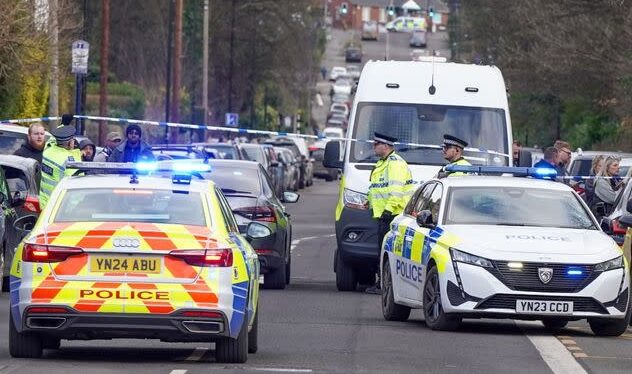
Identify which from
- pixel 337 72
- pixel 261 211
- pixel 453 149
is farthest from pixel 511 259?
pixel 337 72

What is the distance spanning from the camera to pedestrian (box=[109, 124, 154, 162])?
19672mm

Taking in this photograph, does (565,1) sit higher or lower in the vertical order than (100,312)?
higher

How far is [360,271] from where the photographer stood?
2144cm

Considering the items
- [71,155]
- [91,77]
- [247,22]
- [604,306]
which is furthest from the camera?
[247,22]

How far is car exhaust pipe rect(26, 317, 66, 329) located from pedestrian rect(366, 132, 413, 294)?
797cm

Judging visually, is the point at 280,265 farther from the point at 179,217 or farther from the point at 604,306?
the point at 179,217

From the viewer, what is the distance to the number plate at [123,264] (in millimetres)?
12344

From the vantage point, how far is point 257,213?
20812 millimetres

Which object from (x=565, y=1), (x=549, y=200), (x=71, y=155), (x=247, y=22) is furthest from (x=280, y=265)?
(x=247, y=22)

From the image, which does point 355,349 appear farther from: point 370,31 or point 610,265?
point 370,31

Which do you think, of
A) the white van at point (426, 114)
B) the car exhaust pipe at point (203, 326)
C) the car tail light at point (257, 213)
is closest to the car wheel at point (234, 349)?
the car exhaust pipe at point (203, 326)

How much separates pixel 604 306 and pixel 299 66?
225 ft

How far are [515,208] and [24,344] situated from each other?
556 centimetres

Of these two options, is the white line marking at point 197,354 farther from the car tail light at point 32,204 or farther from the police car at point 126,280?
the car tail light at point 32,204
